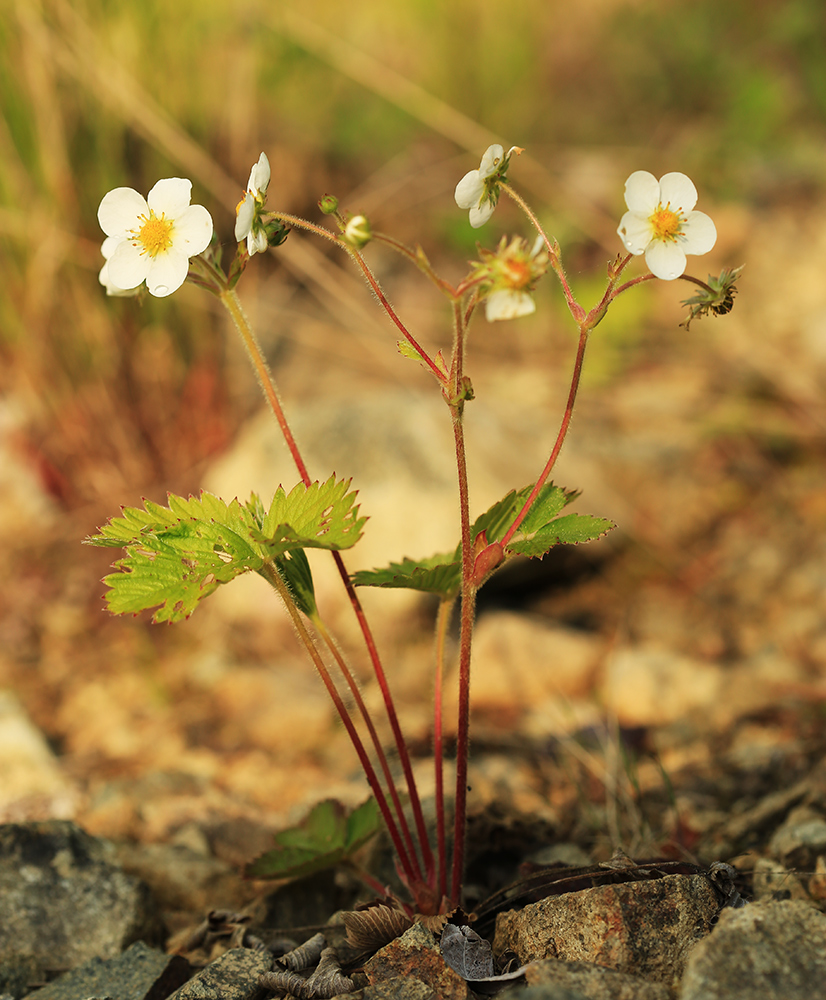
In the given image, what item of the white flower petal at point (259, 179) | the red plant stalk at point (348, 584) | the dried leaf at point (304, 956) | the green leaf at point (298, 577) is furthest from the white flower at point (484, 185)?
the dried leaf at point (304, 956)

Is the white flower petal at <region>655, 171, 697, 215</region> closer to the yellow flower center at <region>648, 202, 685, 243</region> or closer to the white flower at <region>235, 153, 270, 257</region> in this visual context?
the yellow flower center at <region>648, 202, 685, 243</region>

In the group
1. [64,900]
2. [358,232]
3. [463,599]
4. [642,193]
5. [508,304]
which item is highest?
[642,193]

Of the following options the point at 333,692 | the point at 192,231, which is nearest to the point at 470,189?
the point at 192,231

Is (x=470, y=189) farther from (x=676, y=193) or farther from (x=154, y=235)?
(x=154, y=235)

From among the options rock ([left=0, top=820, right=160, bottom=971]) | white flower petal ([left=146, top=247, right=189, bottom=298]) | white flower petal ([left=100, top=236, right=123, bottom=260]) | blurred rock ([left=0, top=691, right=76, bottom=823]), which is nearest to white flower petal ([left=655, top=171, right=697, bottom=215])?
white flower petal ([left=146, top=247, right=189, bottom=298])

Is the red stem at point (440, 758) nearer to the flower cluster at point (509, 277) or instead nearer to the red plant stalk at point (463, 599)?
the red plant stalk at point (463, 599)
